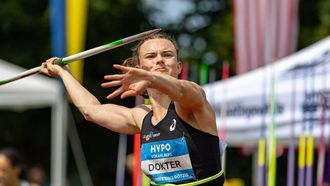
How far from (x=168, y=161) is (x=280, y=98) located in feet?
11.9

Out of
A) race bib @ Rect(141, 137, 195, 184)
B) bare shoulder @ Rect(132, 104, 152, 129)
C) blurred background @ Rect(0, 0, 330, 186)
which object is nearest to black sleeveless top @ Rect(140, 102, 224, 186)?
race bib @ Rect(141, 137, 195, 184)

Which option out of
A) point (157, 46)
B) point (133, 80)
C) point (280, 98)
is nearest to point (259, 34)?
point (280, 98)

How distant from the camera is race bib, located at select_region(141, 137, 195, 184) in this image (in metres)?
3.87

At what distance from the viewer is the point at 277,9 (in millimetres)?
11047

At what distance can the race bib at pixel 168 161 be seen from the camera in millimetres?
3867

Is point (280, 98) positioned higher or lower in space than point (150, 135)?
higher

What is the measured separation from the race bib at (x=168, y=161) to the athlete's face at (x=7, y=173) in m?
2.44

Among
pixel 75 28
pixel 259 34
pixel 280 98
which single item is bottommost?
pixel 280 98

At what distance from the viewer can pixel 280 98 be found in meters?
7.41

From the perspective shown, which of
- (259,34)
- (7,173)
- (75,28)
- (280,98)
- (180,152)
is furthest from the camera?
(259,34)

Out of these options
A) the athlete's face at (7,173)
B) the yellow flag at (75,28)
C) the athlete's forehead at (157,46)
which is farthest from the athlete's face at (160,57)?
the yellow flag at (75,28)

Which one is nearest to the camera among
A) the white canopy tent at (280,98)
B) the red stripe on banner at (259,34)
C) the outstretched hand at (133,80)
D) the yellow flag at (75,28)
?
the outstretched hand at (133,80)

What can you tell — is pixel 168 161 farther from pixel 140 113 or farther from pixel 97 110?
pixel 97 110

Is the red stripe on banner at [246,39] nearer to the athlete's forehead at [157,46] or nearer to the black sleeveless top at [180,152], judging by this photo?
the athlete's forehead at [157,46]
